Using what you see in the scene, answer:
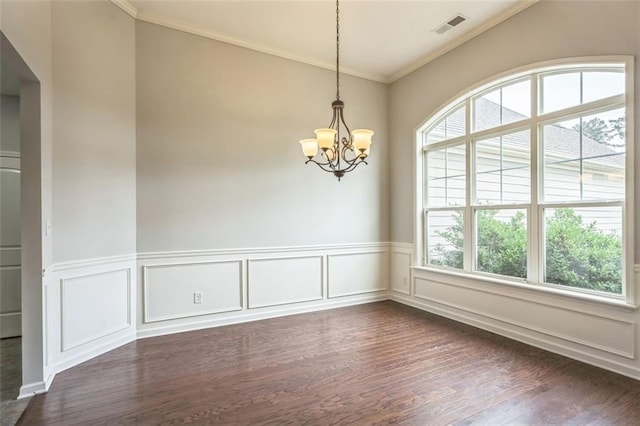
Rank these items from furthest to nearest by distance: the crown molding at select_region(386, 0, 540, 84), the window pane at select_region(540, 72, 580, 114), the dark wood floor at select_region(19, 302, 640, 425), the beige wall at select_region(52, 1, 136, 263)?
the crown molding at select_region(386, 0, 540, 84) < the window pane at select_region(540, 72, 580, 114) < the beige wall at select_region(52, 1, 136, 263) < the dark wood floor at select_region(19, 302, 640, 425)

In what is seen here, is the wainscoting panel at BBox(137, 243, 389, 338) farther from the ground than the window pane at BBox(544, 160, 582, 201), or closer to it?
closer to it

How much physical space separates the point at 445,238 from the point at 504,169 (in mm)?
1174

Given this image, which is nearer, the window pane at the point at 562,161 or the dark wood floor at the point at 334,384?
the dark wood floor at the point at 334,384

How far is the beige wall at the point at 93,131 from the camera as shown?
278 centimetres

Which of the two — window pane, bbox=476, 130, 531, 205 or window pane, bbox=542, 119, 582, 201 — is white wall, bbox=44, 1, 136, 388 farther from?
window pane, bbox=542, 119, 582, 201

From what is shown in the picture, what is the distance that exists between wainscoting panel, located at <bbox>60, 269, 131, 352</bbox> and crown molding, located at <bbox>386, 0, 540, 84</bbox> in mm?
4440

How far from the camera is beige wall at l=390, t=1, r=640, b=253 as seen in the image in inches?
108

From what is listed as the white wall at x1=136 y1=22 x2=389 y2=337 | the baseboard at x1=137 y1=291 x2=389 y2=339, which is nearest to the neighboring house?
the white wall at x1=136 y1=22 x2=389 y2=337

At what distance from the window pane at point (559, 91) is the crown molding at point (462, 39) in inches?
29.4

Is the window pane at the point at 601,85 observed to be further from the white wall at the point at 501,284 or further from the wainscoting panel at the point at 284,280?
the wainscoting panel at the point at 284,280

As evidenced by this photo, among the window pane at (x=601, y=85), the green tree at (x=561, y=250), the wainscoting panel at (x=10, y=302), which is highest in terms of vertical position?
the window pane at (x=601, y=85)

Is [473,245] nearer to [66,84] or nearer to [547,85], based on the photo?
[547,85]

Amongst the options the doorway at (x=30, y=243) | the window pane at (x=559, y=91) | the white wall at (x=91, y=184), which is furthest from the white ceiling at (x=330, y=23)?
the doorway at (x=30, y=243)

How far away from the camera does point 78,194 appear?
290 cm
